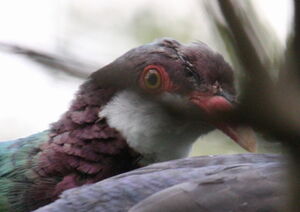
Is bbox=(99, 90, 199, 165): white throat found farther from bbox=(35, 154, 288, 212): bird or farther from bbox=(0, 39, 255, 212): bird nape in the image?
bbox=(35, 154, 288, 212): bird

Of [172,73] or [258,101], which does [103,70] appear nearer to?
[258,101]

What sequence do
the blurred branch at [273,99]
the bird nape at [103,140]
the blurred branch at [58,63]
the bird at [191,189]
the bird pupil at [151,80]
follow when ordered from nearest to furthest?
the blurred branch at [273,99], the blurred branch at [58,63], the bird pupil at [151,80], the bird at [191,189], the bird nape at [103,140]

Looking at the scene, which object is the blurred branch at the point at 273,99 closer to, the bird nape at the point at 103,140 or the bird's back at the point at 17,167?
the bird nape at the point at 103,140

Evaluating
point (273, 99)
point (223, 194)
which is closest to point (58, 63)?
point (273, 99)

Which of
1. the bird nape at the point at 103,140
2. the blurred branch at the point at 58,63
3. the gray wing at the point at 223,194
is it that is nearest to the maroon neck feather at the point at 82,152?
the bird nape at the point at 103,140

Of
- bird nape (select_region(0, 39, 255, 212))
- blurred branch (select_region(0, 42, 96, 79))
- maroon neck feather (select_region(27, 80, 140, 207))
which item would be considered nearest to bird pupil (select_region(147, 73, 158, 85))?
bird nape (select_region(0, 39, 255, 212))

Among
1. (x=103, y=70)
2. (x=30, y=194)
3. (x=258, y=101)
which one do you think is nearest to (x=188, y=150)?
(x=30, y=194)
